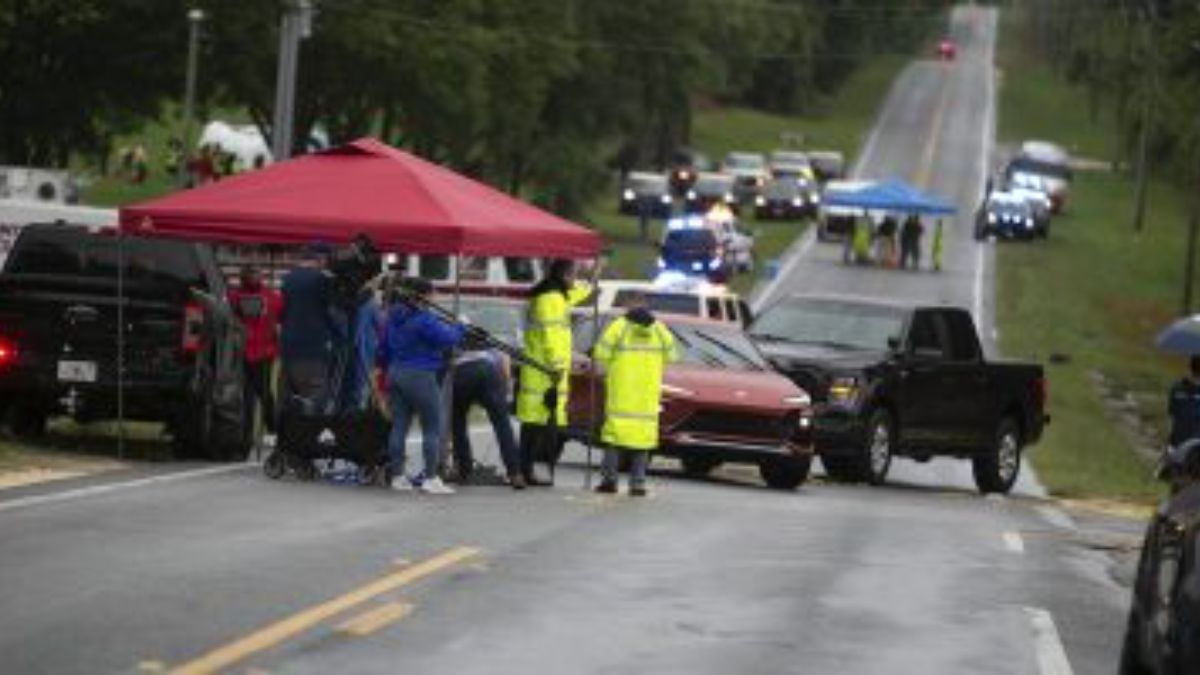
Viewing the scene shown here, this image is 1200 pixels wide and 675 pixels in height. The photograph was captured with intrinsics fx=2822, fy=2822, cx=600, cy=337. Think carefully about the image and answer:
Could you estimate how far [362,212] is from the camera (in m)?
22.5

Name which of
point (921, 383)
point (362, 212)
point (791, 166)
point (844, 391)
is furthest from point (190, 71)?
point (791, 166)

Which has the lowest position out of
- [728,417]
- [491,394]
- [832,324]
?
[728,417]

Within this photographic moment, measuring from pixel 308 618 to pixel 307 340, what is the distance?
30.4 feet

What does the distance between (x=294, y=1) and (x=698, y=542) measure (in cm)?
3219

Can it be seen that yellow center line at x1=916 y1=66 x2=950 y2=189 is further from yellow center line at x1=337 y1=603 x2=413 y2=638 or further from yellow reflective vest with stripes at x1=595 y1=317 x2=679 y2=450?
yellow center line at x1=337 y1=603 x2=413 y2=638

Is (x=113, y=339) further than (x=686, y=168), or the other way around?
(x=686, y=168)

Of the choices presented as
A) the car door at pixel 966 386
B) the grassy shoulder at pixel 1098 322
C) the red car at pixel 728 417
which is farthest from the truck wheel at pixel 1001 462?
the red car at pixel 728 417

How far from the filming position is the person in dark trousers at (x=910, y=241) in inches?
3159

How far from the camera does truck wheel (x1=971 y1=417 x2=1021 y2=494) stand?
97.3 ft

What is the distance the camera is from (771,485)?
26.4 metres

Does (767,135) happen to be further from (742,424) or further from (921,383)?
(742,424)

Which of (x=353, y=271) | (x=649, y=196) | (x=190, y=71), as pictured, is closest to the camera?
(x=353, y=271)

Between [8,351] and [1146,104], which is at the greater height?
[1146,104]

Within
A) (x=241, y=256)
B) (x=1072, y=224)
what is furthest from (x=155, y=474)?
(x=1072, y=224)
